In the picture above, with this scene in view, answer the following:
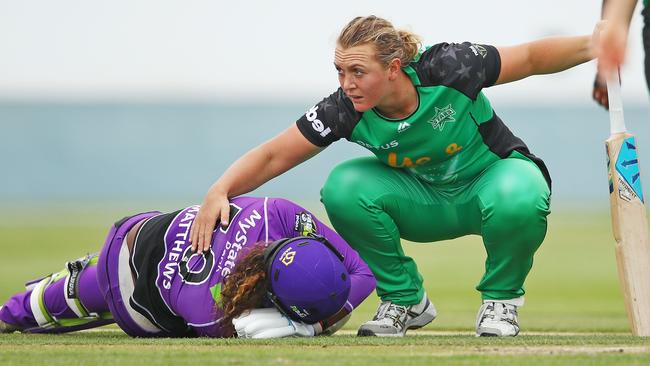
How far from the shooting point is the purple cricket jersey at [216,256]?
3416 millimetres

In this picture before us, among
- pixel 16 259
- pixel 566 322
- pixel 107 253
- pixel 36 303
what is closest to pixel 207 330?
pixel 107 253

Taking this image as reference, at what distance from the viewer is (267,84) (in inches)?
709

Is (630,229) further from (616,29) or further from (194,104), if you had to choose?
(194,104)

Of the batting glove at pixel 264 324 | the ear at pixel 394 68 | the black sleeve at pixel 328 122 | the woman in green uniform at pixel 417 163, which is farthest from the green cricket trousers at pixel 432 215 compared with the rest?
the batting glove at pixel 264 324

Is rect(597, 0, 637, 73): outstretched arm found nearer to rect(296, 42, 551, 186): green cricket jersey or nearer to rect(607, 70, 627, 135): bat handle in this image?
rect(607, 70, 627, 135): bat handle

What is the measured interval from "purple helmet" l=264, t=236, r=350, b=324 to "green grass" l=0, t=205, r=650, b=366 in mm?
116

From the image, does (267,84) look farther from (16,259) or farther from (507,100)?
(16,259)

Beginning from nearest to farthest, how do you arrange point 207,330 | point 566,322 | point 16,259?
1. point 207,330
2. point 566,322
3. point 16,259

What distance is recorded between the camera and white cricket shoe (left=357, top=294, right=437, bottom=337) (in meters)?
3.75

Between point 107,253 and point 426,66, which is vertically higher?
point 426,66

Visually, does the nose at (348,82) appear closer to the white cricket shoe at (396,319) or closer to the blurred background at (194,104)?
the white cricket shoe at (396,319)

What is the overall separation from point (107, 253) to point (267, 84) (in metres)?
14.4

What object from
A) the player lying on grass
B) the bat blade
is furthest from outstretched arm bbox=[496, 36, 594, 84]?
the player lying on grass

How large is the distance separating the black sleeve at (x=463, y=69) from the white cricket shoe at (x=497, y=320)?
29.3 inches
